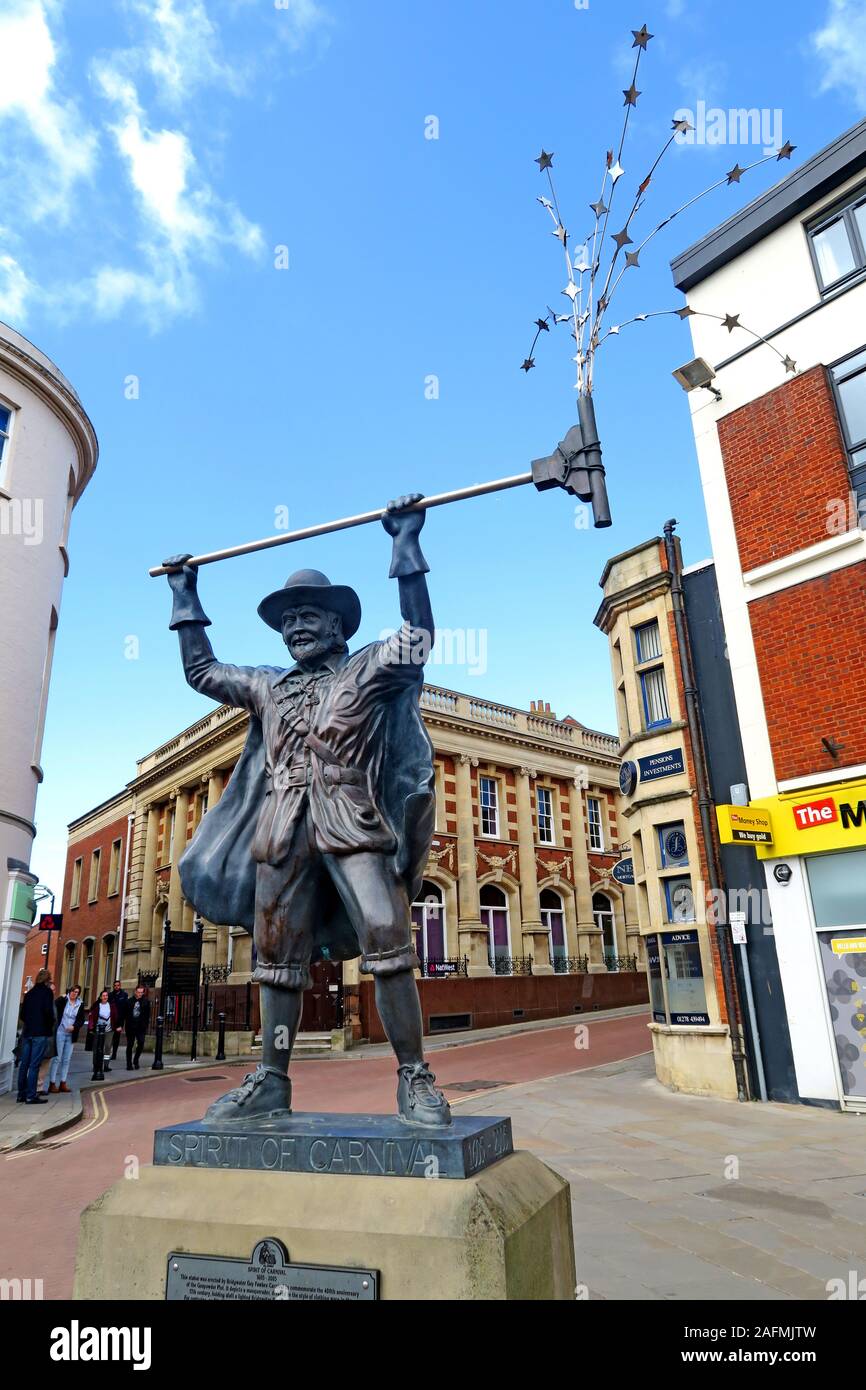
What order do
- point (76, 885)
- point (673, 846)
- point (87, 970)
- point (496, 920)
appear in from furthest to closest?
1. point (76, 885)
2. point (87, 970)
3. point (496, 920)
4. point (673, 846)

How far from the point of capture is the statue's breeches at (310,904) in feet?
10.7

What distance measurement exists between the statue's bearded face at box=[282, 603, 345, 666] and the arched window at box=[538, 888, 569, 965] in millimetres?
27668

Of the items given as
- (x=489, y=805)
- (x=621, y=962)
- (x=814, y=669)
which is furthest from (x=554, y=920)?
(x=814, y=669)

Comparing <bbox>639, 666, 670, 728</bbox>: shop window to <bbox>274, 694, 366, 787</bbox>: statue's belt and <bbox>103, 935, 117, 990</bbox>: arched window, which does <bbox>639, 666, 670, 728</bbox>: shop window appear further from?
<bbox>103, 935, 117, 990</bbox>: arched window

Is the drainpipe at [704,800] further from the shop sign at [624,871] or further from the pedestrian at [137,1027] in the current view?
the pedestrian at [137,1027]

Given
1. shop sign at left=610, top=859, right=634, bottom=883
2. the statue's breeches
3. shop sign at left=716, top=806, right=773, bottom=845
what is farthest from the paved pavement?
shop sign at left=610, top=859, right=634, bottom=883

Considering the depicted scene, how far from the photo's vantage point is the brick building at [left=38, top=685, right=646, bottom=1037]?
26.8 m

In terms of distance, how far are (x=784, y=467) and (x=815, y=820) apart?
5.09 meters

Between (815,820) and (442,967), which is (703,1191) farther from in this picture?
(442,967)

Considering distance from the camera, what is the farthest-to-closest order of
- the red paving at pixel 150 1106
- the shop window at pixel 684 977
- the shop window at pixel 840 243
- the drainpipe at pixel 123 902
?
the drainpipe at pixel 123 902
the shop window at pixel 684 977
the shop window at pixel 840 243
the red paving at pixel 150 1106

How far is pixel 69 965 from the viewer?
4019cm

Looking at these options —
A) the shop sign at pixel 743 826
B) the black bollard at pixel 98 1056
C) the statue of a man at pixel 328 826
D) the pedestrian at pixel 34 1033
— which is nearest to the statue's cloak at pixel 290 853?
the statue of a man at pixel 328 826

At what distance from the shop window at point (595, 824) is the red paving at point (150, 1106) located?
8.70m

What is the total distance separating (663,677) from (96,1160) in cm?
1046
